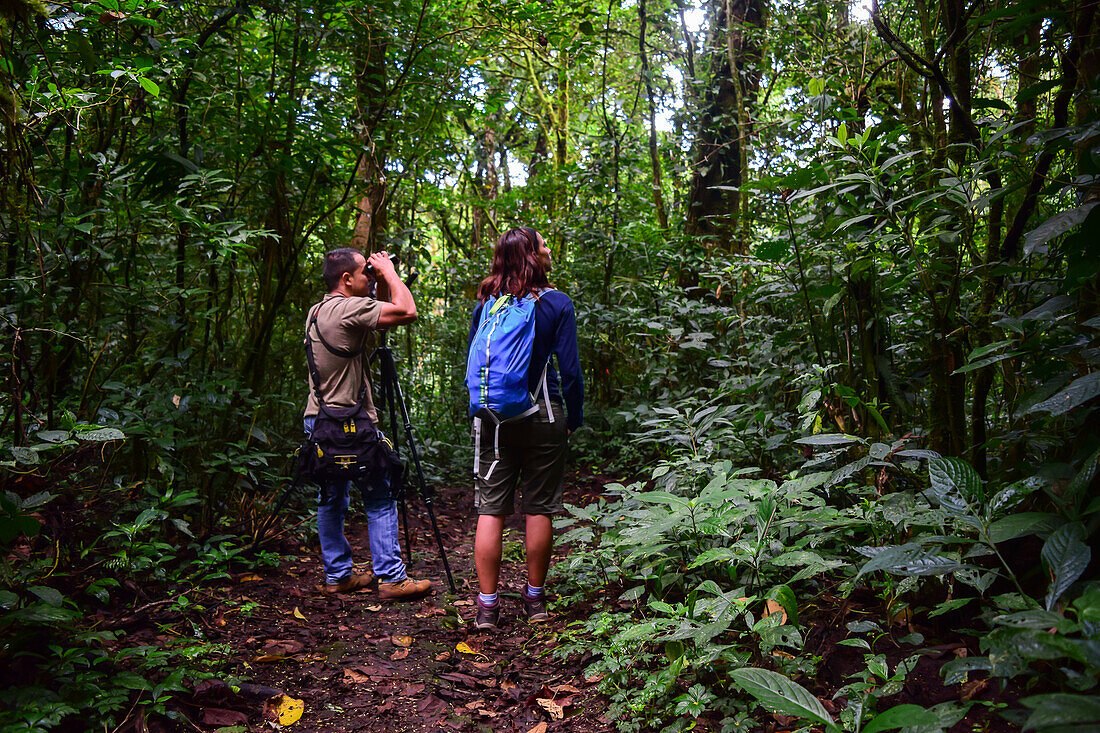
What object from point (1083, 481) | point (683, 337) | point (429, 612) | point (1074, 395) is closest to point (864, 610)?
point (1083, 481)

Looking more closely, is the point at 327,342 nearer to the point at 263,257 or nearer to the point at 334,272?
the point at 334,272

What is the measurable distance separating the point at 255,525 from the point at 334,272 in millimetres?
1823

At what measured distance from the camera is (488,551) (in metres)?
3.55

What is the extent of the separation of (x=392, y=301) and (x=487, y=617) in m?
1.95

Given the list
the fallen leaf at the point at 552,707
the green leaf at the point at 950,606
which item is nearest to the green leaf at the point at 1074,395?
the green leaf at the point at 950,606

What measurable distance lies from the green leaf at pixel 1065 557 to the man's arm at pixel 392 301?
314 cm

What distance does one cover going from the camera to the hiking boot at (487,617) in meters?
3.52

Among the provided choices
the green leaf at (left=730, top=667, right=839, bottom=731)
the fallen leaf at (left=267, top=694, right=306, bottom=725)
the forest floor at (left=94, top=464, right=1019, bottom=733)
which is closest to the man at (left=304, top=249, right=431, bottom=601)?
the forest floor at (left=94, top=464, right=1019, bottom=733)

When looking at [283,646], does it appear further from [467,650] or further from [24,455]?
[24,455]

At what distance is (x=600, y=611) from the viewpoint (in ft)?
10.8

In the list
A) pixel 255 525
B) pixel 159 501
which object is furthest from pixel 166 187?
pixel 255 525

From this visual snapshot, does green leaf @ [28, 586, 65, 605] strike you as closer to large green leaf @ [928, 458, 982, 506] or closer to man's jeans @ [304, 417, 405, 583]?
man's jeans @ [304, 417, 405, 583]

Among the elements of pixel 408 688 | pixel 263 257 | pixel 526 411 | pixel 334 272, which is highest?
pixel 263 257

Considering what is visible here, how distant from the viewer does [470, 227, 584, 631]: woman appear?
356cm
